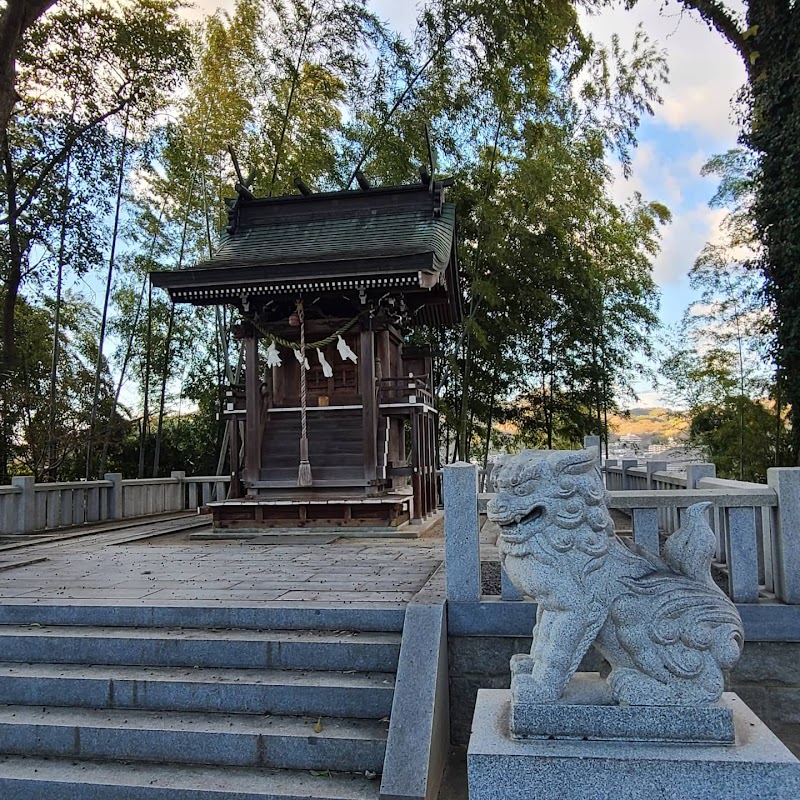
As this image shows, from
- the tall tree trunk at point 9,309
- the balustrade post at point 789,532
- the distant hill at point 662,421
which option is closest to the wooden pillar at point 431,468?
the distant hill at point 662,421

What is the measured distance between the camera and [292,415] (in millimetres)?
8617

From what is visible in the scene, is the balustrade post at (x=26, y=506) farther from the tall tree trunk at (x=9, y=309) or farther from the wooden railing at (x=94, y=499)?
the tall tree trunk at (x=9, y=309)

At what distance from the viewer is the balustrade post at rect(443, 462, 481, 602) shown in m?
3.28

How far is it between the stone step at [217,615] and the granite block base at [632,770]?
131 cm

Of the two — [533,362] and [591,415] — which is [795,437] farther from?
[533,362]

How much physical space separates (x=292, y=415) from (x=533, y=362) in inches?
222

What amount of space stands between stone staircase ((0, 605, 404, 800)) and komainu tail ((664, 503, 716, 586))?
1472 millimetres

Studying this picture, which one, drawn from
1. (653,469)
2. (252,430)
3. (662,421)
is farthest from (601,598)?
(662,421)

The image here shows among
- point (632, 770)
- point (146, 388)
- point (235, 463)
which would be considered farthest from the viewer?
point (146, 388)

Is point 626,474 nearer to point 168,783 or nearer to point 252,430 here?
point 252,430

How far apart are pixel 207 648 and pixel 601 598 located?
211 centimetres

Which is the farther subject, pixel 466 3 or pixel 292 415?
pixel 466 3

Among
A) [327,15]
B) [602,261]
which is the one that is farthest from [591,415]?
[327,15]

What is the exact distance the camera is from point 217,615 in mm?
3500
